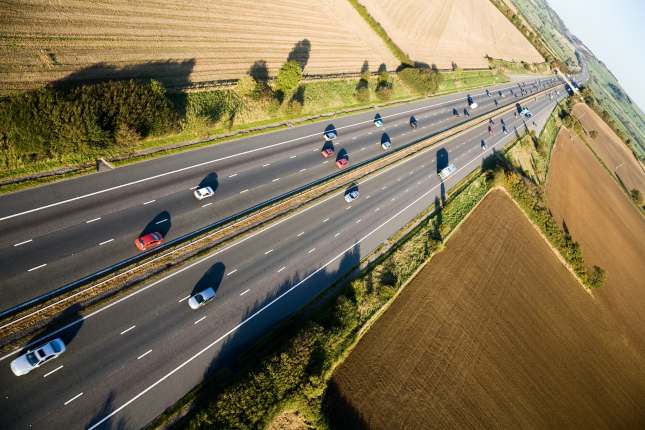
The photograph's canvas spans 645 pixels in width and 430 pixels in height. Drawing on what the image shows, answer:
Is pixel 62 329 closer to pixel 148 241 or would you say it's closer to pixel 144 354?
pixel 144 354

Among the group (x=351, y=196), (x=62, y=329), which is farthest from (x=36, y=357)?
(x=351, y=196)

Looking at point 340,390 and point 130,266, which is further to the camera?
point 340,390

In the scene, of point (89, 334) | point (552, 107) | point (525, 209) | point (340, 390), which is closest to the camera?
point (89, 334)

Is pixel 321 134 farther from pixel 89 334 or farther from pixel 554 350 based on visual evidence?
pixel 554 350

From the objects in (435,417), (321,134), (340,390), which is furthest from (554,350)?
(321,134)

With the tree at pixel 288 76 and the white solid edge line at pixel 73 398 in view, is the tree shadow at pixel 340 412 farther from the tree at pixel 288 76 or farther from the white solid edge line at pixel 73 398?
the tree at pixel 288 76
